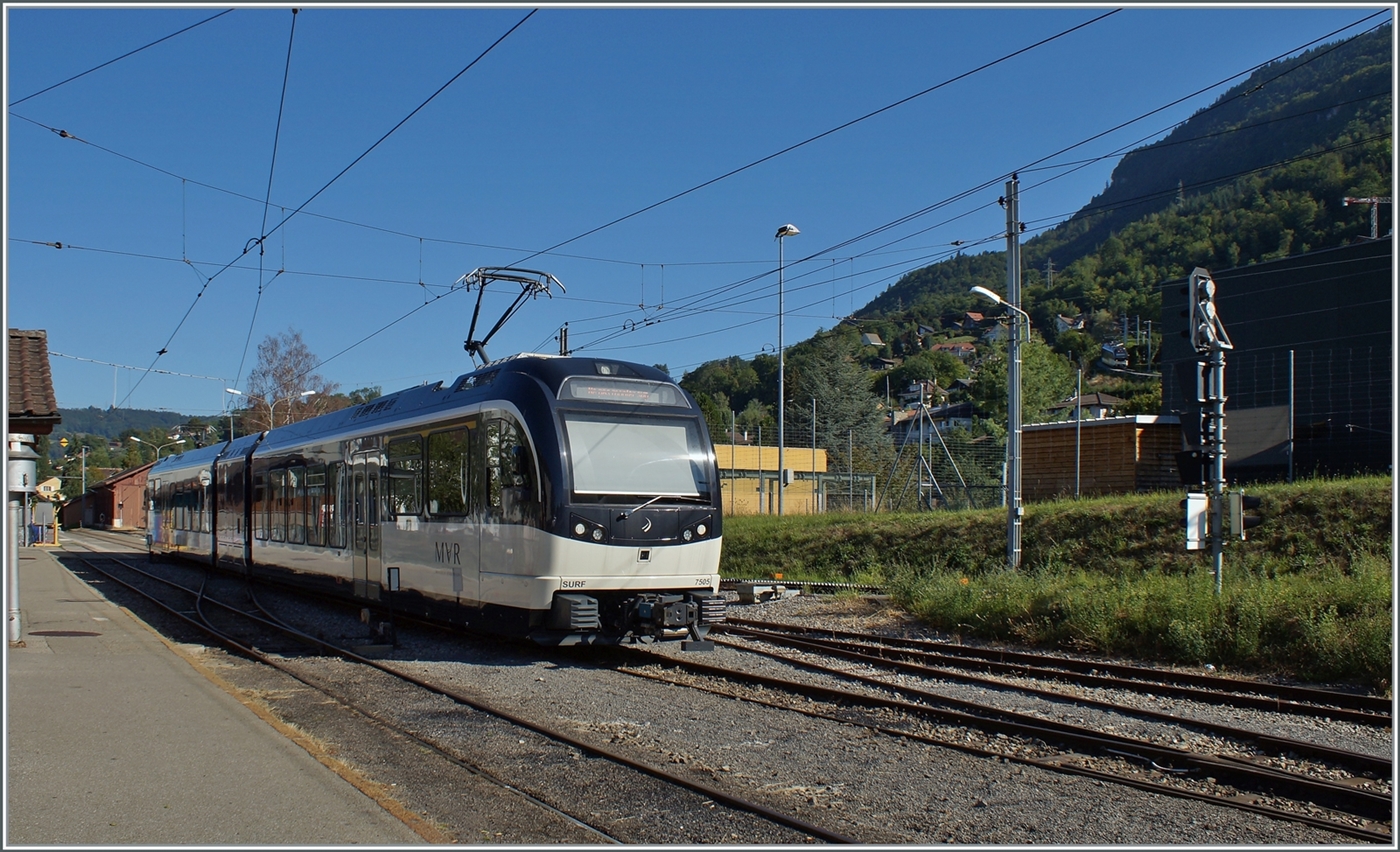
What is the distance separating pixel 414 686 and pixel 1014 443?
453 inches

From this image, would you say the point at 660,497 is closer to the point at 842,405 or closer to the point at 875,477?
the point at 875,477

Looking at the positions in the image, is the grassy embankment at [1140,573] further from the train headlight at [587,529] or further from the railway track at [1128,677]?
the train headlight at [587,529]

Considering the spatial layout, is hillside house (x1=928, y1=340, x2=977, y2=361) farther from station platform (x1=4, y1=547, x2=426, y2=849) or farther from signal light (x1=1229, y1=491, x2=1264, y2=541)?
station platform (x1=4, y1=547, x2=426, y2=849)

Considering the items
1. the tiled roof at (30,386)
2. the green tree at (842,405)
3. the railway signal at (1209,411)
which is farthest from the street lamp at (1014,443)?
the green tree at (842,405)

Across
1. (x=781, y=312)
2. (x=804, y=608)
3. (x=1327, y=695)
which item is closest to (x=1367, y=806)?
(x=1327, y=695)

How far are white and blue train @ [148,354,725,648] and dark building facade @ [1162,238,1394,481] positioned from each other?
636 inches

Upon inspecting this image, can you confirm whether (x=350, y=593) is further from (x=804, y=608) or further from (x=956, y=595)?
(x=956, y=595)

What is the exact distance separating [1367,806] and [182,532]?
28.1 metres

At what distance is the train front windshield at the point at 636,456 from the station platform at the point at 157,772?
13.2 feet

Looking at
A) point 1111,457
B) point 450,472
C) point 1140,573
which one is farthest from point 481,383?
point 1111,457

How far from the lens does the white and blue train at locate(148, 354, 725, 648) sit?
440 inches

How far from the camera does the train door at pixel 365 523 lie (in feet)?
49.5

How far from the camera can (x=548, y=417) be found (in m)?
11.3

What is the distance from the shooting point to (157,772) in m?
6.61
